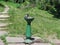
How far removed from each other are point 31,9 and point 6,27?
11.1ft

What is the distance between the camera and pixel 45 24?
32.2 feet

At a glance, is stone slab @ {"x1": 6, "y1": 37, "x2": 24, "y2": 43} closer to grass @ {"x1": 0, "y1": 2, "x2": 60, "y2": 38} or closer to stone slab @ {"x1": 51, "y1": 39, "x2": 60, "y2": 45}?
grass @ {"x1": 0, "y1": 2, "x2": 60, "y2": 38}

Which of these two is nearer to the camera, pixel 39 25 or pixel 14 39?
pixel 14 39

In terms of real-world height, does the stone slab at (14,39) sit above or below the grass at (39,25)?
above

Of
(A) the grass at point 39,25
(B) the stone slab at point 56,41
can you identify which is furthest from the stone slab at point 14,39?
(B) the stone slab at point 56,41

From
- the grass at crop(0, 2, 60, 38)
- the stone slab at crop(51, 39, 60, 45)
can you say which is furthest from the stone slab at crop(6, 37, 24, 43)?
the stone slab at crop(51, 39, 60, 45)

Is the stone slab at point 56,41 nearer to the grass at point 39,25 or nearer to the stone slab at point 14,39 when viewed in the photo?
the grass at point 39,25

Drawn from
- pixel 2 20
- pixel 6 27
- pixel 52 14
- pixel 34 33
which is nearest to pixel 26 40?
pixel 34 33

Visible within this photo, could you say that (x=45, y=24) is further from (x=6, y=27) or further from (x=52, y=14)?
(x=52, y=14)

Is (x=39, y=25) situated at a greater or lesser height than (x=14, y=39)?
lesser

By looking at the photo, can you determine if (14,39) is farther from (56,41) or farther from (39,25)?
(39,25)

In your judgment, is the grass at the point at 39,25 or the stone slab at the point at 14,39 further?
the grass at the point at 39,25

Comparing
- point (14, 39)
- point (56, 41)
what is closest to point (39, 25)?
point (56, 41)

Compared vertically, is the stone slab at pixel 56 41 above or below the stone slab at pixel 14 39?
below
